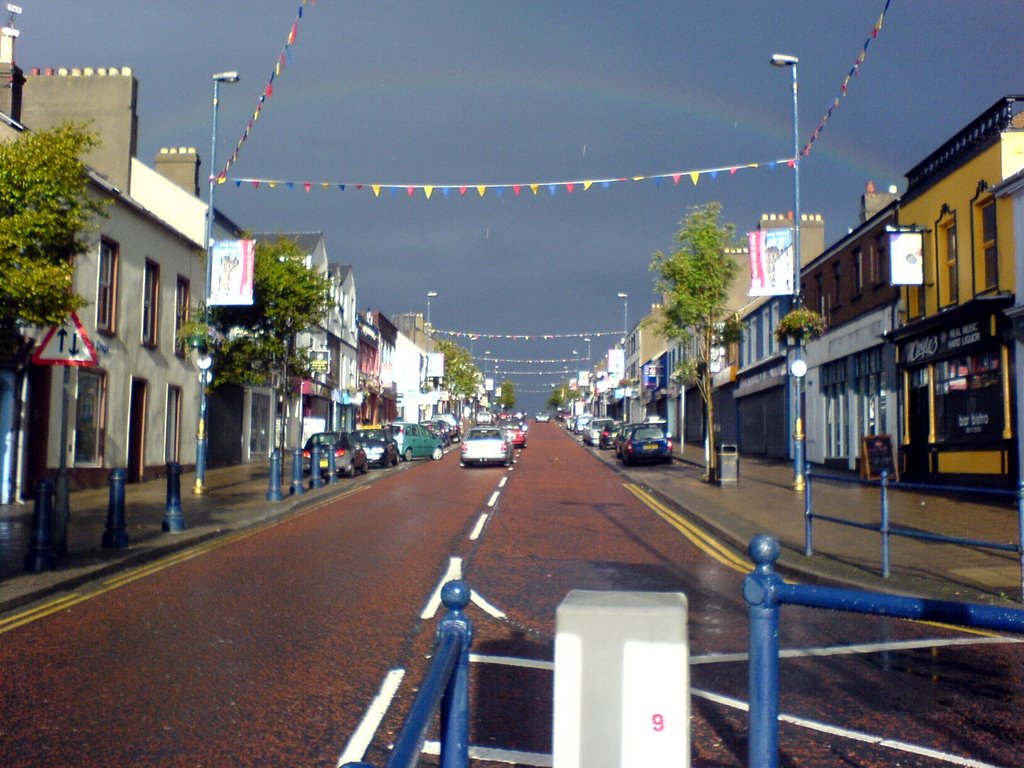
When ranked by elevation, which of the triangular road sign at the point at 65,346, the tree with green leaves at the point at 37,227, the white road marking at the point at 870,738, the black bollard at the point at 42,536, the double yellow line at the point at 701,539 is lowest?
the white road marking at the point at 870,738

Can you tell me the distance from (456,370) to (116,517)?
283 ft

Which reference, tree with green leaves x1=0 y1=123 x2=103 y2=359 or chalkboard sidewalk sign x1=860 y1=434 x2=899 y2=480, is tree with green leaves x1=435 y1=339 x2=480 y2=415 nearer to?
chalkboard sidewalk sign x1=860 y1=434 x2=899 y2=480

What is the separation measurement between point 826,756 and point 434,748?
208 centimetres

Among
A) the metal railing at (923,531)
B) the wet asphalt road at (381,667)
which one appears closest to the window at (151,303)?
the wet asphalt road at (381,667)

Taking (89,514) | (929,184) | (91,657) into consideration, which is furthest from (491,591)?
(929,184)

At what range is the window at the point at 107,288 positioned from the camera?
2392 cm

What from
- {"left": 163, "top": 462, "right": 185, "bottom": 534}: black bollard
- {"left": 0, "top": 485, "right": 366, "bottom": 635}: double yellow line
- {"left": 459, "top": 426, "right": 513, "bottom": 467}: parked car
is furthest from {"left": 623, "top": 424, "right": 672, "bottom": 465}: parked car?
{"left": 163, "top": 462, "right": 185, "bottom": 534}: black bollard

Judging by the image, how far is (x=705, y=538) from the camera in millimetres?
15188

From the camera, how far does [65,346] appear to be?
11281mm

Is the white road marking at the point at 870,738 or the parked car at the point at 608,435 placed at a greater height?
the parked car at the point at 608,435

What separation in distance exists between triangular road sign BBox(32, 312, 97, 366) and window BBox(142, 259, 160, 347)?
15.9 m

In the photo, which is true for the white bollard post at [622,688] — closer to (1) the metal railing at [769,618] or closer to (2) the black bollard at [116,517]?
(1) the metal railing at [769,618]

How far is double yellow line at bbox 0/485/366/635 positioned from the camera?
8.77 metres

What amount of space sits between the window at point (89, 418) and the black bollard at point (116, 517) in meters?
11.0
